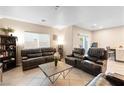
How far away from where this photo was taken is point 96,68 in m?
3.32

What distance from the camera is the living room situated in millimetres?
3191

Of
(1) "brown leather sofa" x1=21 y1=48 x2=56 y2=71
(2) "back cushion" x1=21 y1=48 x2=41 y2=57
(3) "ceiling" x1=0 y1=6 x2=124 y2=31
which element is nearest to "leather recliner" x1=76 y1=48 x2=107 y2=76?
(3) "ceiling" x1=0 y1=6 x2=124 y2=31

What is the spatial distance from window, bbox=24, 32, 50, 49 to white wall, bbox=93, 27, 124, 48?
4306mm

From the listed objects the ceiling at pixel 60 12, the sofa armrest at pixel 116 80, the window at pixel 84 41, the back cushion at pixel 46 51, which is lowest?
the sofa armrest at pixel 116 80

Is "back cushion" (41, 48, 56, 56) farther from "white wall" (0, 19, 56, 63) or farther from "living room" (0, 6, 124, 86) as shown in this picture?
"white wall" (0, 19, 56, 63)

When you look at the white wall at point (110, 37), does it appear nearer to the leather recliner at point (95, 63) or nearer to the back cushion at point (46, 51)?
the leather recliner at point (95, 63)

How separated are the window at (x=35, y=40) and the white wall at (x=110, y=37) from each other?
4306mm

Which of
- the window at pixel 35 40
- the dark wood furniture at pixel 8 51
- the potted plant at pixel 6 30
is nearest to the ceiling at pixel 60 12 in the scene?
the potted plant at pixel 6 30

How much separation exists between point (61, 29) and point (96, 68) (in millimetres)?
4695

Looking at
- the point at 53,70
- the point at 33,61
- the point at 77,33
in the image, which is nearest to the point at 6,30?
the point at 33,61

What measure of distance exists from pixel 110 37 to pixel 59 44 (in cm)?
397

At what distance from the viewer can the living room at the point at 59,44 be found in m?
3.19
